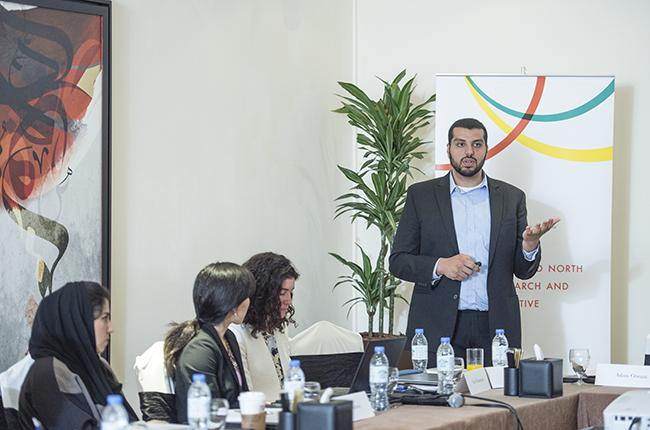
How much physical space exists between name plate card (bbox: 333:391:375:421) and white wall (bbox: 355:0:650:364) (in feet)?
11.6

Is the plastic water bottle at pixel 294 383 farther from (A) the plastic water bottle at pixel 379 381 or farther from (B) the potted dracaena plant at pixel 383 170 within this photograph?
(B) the potted dracaena plant at pixel 383 170

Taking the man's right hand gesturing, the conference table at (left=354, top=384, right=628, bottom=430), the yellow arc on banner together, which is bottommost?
the conference table at (left=354, top=384, right=628, bottom=430)

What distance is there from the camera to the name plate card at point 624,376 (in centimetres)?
440

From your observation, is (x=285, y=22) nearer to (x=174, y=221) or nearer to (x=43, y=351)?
(x=174, y=221)

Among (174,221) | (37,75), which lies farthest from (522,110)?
(37,75)

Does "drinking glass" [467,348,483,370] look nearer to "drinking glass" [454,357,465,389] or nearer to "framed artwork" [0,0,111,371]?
"drinking glass" [454,357,465,389]

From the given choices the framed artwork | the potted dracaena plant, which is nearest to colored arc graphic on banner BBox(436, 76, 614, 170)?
the potted dracaena plant

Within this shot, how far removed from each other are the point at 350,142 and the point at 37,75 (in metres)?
2.62

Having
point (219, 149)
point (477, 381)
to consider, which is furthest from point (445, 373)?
point (219, 149)

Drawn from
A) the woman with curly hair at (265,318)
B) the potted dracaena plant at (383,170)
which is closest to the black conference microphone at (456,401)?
the woman with curly hair at (265,318)

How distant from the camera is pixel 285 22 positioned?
660 centimetres

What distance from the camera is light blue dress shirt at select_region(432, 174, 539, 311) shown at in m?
5.02

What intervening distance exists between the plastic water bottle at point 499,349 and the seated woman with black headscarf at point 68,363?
184 centimetres

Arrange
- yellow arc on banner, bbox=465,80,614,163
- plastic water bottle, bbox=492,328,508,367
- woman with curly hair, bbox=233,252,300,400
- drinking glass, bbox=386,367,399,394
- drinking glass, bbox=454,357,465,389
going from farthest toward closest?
yellow arc on banner, bbox=465,80,614,163
plastic water bottle, bbox=492,328,508,367
woman with curly hair, bbox=233,252,300,400
drinking glass, bbox=454,357,465,389
drinking glass, bbox=386,367,399,394
